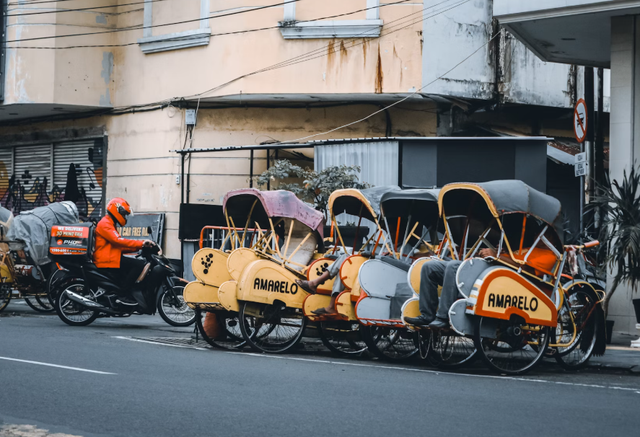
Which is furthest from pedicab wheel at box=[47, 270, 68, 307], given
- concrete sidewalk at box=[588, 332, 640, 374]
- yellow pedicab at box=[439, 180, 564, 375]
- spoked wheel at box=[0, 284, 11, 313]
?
concrete sidewalk at box=[588, 332, 640, 374]

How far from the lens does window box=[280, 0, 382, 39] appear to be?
1970 cm

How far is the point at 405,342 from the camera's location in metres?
11.1

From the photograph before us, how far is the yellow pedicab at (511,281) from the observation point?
9.53m

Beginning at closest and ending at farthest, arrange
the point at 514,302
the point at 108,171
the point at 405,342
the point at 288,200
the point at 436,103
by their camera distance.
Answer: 1. the point at 514,302
2. the point at 405,342
3. the point at 288,200
4. the point at 436,103
5. the point at 108,171

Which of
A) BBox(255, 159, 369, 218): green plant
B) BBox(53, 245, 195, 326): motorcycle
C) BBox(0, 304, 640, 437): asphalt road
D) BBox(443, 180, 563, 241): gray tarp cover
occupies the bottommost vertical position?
BBox(0, 304, 640, 437): asphalt road

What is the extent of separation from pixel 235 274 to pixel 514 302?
11.9 feet

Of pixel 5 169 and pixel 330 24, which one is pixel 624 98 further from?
pixel 5 169

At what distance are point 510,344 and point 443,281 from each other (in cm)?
102

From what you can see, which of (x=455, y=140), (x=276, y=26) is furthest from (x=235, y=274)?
(x=276, y=26)

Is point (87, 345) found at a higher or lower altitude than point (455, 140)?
lower

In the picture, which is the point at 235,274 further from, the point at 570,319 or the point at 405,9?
the point at 405,9

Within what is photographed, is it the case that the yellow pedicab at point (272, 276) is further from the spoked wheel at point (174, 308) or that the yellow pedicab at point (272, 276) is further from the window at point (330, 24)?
the window at point (330, 24)

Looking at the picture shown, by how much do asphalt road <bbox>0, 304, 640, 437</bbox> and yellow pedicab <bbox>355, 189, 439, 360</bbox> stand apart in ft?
1.78

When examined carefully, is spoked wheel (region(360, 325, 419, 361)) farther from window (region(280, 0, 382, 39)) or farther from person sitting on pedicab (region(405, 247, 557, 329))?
window (region(280, 0, 382, 39))
